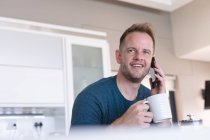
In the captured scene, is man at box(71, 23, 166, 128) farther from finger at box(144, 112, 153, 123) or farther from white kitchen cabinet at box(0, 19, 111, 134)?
white kitchen cabinet at box(0, 19, 111, 134)

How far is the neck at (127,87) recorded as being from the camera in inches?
42.7

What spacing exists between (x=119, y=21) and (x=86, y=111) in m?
2.60

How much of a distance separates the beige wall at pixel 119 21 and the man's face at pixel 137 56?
1.94m

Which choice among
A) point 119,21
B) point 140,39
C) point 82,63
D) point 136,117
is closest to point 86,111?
point 136,117

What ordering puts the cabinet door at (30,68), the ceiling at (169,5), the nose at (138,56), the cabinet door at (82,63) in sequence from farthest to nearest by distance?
1. the ceiling at (169,5)
2. the cabinet door at (82,63)
3. the cabinet door at (30,68)
4. the nose at (138,56)

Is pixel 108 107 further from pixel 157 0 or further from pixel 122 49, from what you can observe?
pixel 157 0

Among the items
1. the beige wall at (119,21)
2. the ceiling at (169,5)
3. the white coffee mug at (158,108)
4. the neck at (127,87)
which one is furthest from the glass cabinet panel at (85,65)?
the white coffee mug at (158,108)

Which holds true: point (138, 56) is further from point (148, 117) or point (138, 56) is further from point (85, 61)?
point (85, 61)

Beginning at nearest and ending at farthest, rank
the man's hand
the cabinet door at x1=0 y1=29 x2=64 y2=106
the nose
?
the man's hand → the nose → the cabinet door at x1=0 y1=29 x2=64 y2=106

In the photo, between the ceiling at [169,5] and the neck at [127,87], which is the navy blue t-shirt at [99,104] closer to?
the neck at [127,87]

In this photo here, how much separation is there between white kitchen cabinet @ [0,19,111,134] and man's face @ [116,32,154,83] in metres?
1.37

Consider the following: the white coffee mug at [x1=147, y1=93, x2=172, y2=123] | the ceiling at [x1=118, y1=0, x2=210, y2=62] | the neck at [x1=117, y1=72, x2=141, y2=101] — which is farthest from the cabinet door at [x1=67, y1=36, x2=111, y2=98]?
the white coffee mug at [x1=147, y1=93, x2=172, y2=123]

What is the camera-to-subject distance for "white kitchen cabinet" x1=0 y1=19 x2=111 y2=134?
2.27 m

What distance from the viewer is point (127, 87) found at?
109 centimetres
